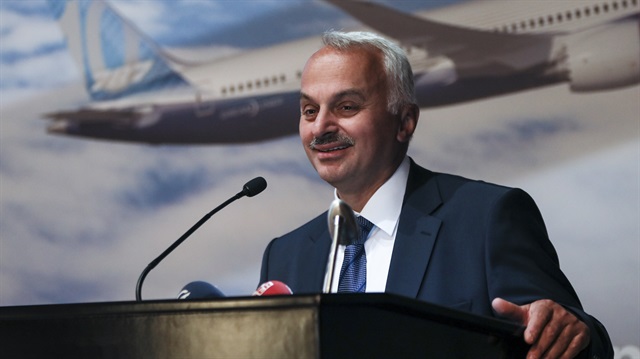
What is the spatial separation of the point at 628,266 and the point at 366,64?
5.42ft

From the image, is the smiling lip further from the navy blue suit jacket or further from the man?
the navy blue suit jacket

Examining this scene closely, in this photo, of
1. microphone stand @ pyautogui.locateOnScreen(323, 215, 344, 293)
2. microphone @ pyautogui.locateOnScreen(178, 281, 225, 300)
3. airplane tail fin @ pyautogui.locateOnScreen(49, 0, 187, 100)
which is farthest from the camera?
airplane tail fin @ pyautogui.locateOnScreen(49, 0, 187, 100)

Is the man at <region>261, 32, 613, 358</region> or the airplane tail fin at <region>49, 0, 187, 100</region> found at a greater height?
the airplane tail fin at <region>49, 0, 187, 100</region>

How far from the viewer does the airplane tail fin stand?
4492mm

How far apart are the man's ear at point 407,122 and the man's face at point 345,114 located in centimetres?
8

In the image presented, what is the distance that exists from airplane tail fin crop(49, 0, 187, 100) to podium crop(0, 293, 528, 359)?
9.15 feet

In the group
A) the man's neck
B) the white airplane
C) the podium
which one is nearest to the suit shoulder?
the man's neck

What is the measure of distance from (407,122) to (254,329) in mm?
1184

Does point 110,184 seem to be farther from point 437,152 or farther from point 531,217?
point 531,217

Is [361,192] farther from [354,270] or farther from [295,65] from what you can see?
[295,65]

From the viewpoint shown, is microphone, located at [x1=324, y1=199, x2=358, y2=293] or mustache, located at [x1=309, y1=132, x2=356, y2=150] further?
mustache, located at [x1=309, y1=132, x2=356, y2=150]

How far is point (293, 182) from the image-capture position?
416cm

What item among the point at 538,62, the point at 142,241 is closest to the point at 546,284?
the point at 538,62

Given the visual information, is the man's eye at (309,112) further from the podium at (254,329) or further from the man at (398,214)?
the podium at (254,329)
